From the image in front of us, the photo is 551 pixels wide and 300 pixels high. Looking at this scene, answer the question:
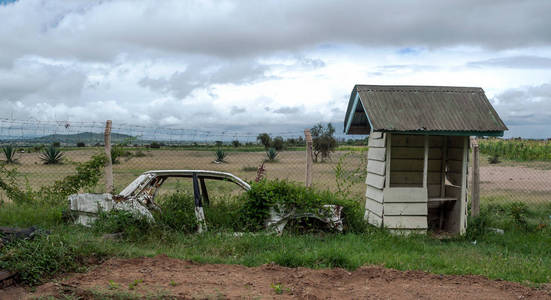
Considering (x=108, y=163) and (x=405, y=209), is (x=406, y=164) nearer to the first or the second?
(x=405, y=209)

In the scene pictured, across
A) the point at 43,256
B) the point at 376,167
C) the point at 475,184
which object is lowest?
the point at 43,256

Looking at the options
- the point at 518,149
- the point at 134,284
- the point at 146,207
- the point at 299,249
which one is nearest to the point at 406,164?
the point at 299,249

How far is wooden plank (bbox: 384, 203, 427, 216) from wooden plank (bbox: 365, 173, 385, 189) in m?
0.40

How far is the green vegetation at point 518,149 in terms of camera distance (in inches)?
1157

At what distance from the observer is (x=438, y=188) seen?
9.40 metres

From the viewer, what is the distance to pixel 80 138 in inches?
381

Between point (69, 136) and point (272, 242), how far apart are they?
247 inches

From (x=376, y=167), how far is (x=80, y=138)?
6618mm

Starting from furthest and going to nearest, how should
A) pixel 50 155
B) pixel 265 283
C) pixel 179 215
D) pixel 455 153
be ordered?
1. pixel 50 155
2. pixel 455 153
3. pixel 179 215
4. pixel 265 283

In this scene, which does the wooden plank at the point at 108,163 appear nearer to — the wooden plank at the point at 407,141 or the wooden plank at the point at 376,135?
the wooden plank at the point at 376,135

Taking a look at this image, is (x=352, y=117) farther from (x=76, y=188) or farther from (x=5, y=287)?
(x=5, y=287)

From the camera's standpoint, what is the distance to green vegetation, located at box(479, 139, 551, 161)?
29.4 metres

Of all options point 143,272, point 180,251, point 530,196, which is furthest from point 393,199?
point 530,196

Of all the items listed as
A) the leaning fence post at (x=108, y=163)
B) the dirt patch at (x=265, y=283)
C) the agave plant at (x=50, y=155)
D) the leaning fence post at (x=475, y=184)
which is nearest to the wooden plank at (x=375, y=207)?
the leaning fence post at (x=475, y=184)
